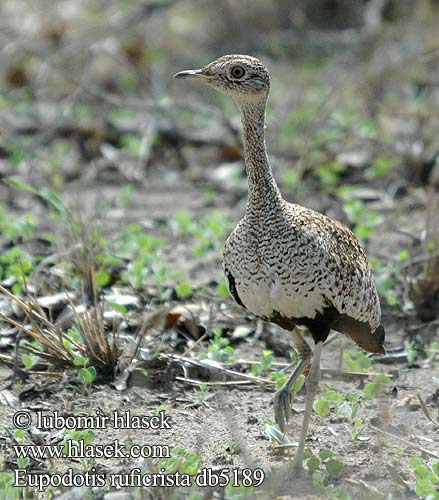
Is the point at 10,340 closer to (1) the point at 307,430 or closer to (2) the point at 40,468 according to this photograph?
(2) the point at 40,468

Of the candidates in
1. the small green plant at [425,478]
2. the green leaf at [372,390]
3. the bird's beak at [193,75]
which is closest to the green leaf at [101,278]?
the bird's beak at [193,75]

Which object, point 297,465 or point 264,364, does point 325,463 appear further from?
point 264,364

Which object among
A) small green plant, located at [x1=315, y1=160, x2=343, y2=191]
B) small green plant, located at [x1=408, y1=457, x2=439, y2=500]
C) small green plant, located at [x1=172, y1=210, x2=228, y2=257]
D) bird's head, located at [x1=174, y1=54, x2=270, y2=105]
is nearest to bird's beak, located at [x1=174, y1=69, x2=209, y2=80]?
bird's head, located at [x1=174, y1=54, x2=270, y2=105]

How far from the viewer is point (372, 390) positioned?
4.49 m

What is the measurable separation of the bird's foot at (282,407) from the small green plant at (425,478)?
22.2 inches

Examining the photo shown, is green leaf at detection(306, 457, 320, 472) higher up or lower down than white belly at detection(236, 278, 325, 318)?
lower down

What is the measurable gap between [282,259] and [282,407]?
681 mm

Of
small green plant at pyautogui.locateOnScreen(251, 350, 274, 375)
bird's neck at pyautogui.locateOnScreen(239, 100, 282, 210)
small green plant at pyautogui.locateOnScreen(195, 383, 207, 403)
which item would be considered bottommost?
small green plant at pyautogui.locateOnScreen(195, 383, 207, 403)

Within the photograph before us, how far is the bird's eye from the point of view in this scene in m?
4.21

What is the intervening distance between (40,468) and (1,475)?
271 millimetres

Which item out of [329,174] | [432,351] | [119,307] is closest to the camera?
[119,307]

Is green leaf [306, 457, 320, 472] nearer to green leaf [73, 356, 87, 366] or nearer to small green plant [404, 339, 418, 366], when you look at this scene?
green leaf [73, 356, 87, 366]

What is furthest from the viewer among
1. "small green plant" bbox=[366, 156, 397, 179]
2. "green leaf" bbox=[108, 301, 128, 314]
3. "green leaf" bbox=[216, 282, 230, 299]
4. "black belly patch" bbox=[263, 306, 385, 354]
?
"small green plant" bbox=[366, 156, 397, 179]

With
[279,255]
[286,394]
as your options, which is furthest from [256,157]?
[286,394]
